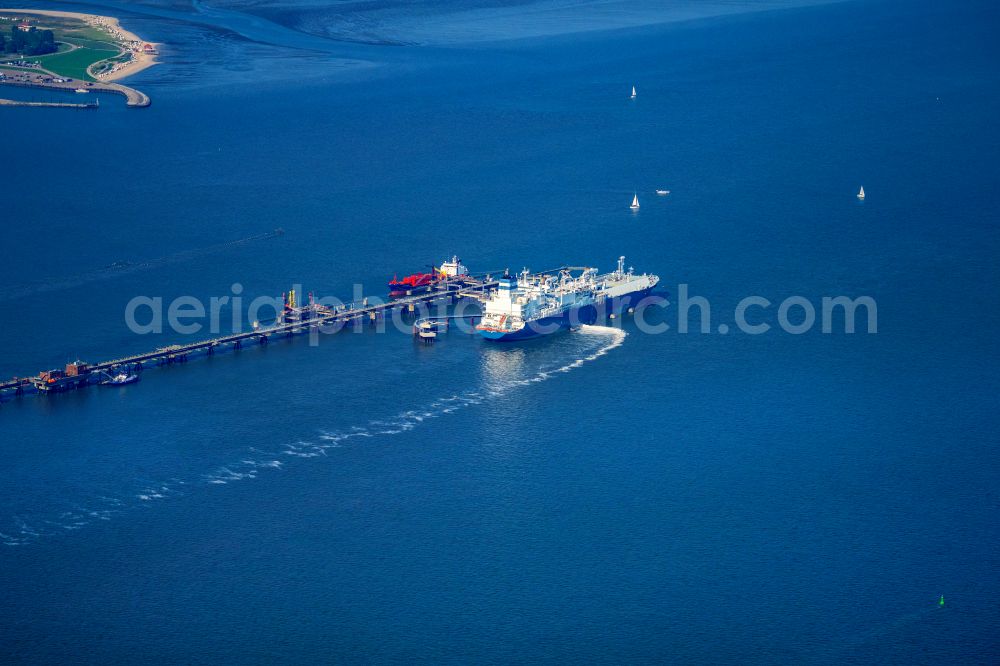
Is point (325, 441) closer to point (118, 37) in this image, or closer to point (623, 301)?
point (623, 301)

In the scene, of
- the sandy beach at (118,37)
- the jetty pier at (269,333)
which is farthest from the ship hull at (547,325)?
the sandy beach at (118,37)

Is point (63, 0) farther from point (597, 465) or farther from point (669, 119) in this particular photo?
point (597, 465)

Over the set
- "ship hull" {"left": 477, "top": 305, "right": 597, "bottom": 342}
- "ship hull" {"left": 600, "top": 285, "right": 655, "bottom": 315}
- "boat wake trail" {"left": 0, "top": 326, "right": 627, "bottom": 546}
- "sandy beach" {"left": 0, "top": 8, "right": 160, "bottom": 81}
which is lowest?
"boat wake trail" {"left": 0, "top": 326, "right": 627, "bottom": 546}

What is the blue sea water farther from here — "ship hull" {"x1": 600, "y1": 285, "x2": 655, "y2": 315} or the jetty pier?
"ship hull" {"x1": 600, "y1": 285, "x2": 655, "y2": 315}

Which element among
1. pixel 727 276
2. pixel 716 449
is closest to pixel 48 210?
pixel 727 276

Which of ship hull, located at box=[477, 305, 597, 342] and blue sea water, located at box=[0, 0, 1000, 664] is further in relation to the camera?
ship hull, located at box=[477, 305, 597, 342]

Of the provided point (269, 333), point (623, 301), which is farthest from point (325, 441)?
point (623, 301)

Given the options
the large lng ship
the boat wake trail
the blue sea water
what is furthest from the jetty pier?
the boat wake trail
